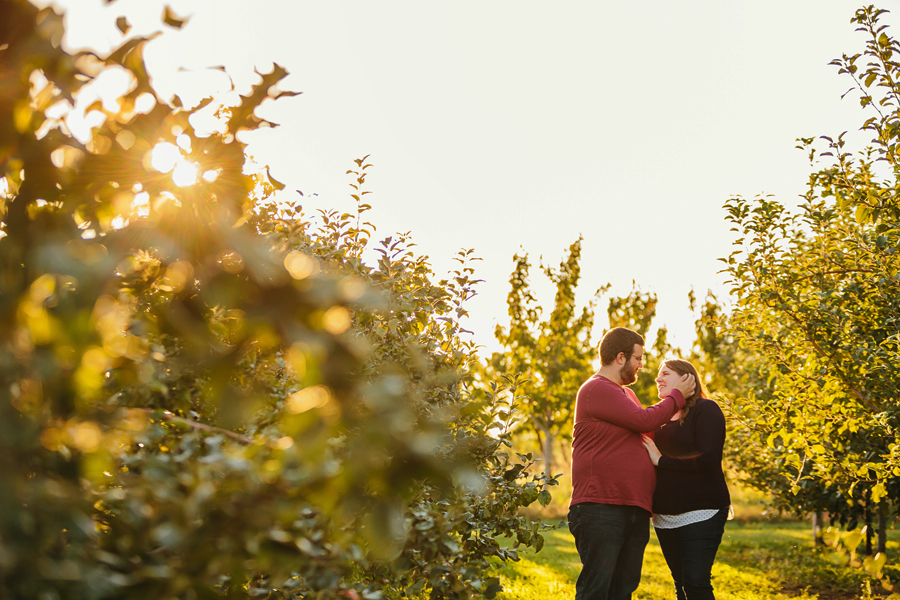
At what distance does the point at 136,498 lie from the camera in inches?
34.7

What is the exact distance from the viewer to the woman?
3.89 metres

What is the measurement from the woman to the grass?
2.76 m

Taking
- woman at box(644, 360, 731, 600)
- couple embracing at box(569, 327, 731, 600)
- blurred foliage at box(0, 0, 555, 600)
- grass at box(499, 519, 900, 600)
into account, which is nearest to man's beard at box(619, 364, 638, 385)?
couple embracing at box(569, 327, 731, 600)

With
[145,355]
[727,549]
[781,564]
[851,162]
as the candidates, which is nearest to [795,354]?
[851,162]

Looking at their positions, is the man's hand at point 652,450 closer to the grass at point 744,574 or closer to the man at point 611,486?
the man at point 611,486

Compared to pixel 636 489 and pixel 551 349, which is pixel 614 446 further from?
pixel 551 349

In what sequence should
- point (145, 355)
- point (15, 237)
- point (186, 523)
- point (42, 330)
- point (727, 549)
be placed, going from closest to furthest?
point (42, 330) < point (186, 523) < point (15, 237) < point (145, 355) < point (727, 549)

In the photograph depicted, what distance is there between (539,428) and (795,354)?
12.1 m

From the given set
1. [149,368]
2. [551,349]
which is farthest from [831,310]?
[551,349]

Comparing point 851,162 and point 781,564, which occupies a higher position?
point 851,162

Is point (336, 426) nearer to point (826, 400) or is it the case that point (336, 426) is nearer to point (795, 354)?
point (826, 400)

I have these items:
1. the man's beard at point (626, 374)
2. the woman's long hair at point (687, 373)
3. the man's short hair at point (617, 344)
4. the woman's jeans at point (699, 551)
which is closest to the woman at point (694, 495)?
the woman's jeans at point (699, 551)

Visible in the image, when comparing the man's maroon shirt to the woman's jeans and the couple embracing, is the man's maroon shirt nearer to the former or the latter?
the couple embracing

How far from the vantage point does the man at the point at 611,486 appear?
3773mm
